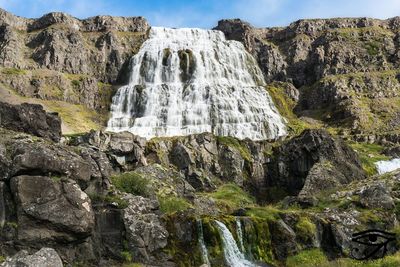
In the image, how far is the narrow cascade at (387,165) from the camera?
235 feet

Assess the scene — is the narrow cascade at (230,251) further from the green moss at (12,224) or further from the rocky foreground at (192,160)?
the green moss at (12,224)

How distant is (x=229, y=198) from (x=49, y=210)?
3676 cm

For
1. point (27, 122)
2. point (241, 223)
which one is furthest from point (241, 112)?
point (241, 223)

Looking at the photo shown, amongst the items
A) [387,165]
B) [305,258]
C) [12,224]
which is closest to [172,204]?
[305,258]

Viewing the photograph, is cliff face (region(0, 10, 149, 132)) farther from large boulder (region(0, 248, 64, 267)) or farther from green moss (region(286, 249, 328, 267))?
large boulder (region(0, 248, 64, 267))

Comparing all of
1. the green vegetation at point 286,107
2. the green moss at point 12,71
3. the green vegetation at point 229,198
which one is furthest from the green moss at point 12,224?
the green moss at point 12,71

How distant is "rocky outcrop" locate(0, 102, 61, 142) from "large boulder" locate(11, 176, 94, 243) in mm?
17240

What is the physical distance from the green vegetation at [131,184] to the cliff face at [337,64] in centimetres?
8201

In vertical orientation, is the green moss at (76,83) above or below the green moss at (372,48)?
below

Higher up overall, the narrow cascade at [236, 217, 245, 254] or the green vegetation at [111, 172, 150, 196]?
the green vegetation at [111, 172, 150, 196]

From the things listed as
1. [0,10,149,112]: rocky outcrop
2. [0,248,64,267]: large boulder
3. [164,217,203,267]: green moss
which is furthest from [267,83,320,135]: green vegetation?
[0,248,64,267]: large boulder

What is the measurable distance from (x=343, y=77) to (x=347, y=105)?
17.2 metres

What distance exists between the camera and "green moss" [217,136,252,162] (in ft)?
258

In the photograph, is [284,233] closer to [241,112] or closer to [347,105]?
[241,112]
